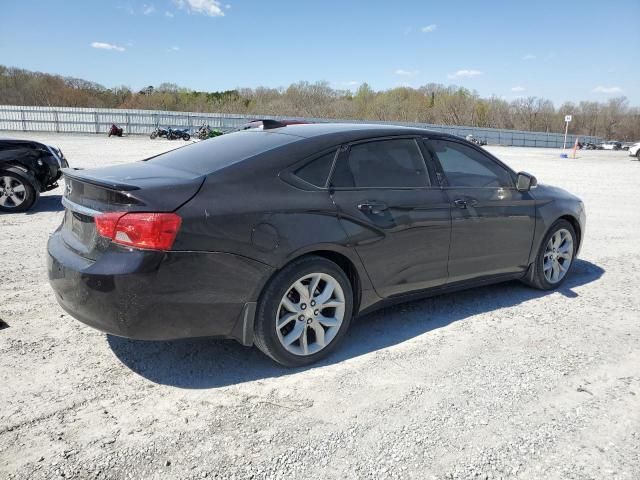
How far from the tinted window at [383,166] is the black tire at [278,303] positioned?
603 mm

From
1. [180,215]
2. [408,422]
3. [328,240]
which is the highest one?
[180,215]

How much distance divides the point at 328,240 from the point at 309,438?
1.23m

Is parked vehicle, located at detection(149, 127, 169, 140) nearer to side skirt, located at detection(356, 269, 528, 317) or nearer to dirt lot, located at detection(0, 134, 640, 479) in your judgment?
dirt lot, located at detection(0, 134, 640, 479)

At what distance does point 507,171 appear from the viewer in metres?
4.61

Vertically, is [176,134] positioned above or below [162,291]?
above

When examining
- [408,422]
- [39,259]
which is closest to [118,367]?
[408,422]

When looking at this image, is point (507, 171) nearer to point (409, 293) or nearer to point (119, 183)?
point (409, 293)

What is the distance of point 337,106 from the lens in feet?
279

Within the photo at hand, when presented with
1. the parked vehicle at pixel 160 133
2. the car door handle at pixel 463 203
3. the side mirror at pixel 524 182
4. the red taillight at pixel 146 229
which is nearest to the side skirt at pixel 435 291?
the car door handle at pixel 463 203

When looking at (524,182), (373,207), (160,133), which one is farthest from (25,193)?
(160,133)

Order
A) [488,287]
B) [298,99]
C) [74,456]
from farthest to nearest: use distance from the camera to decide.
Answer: [298,99] < [488,287] < [74,456]

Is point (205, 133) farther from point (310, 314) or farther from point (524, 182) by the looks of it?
point (310, 314)

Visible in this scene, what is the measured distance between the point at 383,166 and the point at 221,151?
1.22m

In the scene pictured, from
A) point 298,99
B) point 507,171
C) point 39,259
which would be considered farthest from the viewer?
point 298,99
